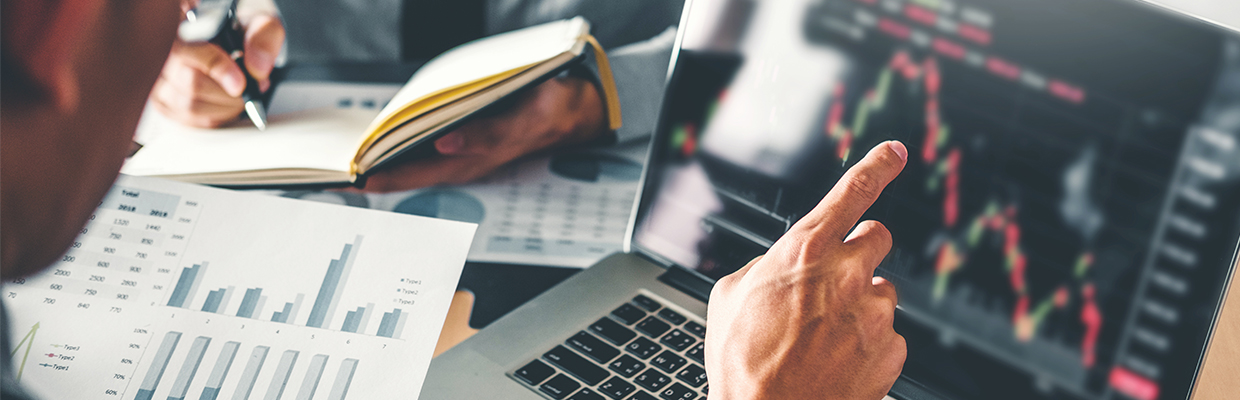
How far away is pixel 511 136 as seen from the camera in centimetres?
74

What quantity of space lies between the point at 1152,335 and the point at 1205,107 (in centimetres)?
13

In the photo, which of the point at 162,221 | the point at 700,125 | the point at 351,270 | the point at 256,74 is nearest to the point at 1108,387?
the point at 700,125

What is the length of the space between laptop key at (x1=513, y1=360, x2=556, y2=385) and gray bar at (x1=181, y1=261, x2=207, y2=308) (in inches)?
8.1

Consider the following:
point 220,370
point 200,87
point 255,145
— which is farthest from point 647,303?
point 200,87

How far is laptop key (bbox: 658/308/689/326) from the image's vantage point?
51 centimetres

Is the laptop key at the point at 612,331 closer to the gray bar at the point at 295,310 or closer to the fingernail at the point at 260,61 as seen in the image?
the gray bar at the point at 295,310

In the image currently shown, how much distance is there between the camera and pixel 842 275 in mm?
377

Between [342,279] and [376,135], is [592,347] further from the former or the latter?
[376,135]

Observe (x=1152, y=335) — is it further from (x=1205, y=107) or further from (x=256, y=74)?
(x=256, y=74)

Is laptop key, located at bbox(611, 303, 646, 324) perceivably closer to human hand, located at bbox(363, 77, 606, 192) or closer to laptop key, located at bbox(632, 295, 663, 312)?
laptop key, located at bbox(632, 295, 663, 312)

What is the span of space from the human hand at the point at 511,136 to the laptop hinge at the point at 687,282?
24 centimetres

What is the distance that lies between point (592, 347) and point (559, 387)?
39mm

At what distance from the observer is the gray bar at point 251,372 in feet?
1.30

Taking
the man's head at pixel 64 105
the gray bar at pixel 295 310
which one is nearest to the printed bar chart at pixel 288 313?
the gray bar at pixel 295 310
